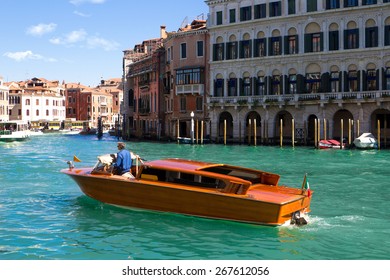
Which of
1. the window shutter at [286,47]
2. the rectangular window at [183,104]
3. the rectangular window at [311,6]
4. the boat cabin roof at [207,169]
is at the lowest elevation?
the boat cabin roof at [207,169]

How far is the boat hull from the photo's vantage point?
11.1m

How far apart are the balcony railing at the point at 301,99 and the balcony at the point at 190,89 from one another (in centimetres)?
155

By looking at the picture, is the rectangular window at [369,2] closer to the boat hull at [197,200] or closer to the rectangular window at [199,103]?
the rectangular window at [199,103]

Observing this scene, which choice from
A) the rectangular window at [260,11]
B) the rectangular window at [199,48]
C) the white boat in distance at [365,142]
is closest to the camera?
the white boat in distance at [365,142]

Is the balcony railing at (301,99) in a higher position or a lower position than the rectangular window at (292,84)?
lower

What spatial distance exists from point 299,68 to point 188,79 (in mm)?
10488

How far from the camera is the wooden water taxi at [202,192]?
11.2 metres

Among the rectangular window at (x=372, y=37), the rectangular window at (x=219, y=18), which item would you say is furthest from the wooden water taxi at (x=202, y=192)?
the rectangular window at (x=219, y=18)

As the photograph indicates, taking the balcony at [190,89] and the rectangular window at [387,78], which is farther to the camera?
the balcony at [190,89]

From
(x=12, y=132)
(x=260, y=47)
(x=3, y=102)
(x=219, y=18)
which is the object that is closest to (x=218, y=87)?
(x=260, y=47)

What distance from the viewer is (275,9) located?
44.2 meters

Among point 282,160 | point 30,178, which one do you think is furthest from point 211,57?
point 30,178

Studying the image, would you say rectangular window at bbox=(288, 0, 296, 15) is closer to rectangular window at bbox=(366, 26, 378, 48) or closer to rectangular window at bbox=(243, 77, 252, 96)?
rectangular window at bbox=(366, 26, 378, 48)

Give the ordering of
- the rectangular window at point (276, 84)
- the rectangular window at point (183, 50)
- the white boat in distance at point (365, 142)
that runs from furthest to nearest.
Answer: the rectangular window at point (183, 50) < the rectangular window at point (276, 84) < the white boat in distance at point (365, 142)
